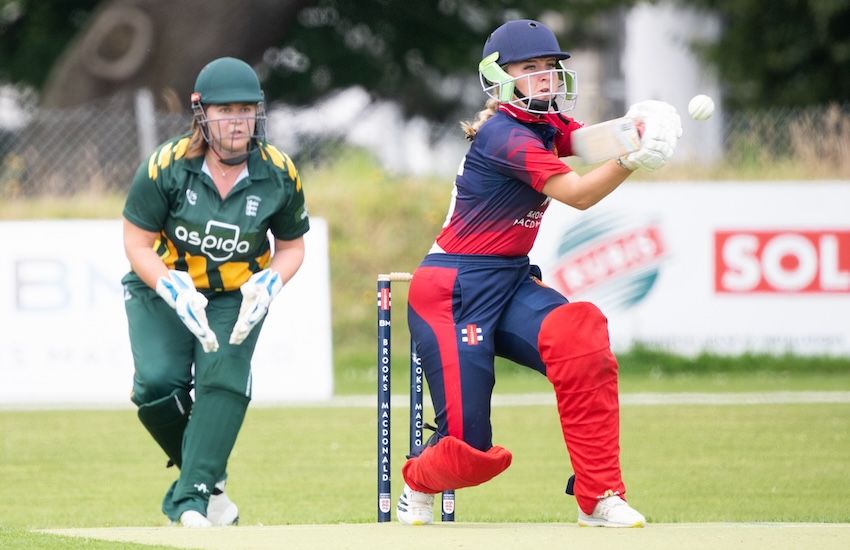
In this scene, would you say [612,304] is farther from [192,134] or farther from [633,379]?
[192,134]

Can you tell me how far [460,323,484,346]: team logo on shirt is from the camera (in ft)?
19.0

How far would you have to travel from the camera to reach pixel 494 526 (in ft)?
19.5

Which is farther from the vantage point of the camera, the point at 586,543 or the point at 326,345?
the point at 326,345

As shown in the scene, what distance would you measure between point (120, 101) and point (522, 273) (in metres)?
13.1

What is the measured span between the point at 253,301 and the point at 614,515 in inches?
65.2

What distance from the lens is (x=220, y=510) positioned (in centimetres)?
671

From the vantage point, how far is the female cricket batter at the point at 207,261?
627 cm

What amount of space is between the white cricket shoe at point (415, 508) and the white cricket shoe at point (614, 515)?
65 cm

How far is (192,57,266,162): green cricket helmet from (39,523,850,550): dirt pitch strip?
1562 millimetres

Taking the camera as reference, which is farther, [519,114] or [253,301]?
[253,301]

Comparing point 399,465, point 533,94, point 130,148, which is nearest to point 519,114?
point 533,94

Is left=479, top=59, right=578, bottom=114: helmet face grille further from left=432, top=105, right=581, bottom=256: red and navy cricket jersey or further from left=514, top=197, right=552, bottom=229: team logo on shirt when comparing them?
left=514, top=197, right=552, bottom=229: team logo on shirt

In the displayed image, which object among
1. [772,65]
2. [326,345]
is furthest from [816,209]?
[772,65]

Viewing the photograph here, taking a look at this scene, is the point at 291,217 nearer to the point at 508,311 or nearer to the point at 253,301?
the point at 253,301
